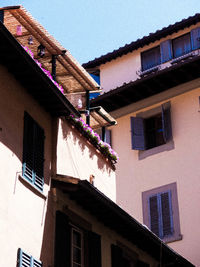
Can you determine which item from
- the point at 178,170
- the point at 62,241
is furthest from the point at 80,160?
the point at 178,170

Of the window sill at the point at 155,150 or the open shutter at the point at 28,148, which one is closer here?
the open shutter at the point at 28,148

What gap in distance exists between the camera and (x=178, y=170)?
22938mm

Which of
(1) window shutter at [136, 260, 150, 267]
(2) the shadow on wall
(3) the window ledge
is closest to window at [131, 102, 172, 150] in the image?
(2) the shadow on wall

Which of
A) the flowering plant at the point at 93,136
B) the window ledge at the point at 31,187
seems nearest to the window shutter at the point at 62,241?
the window ledge at the point at 31,187

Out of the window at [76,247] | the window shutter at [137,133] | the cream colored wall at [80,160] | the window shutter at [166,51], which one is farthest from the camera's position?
the window shutter at [166,51]

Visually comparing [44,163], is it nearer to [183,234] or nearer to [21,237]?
[21,237]

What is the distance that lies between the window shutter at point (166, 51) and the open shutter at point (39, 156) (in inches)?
463

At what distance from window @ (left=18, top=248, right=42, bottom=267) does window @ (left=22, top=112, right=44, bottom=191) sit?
1.57 m

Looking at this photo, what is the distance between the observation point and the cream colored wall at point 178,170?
71.6 feet

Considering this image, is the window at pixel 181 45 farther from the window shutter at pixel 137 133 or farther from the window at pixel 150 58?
the window shutter at pixel 137 133

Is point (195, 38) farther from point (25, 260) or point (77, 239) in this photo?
point (25, 260)

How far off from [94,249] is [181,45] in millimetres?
12286

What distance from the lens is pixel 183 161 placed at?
2303 centimetres

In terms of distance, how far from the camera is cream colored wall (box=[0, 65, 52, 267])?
1223cm
